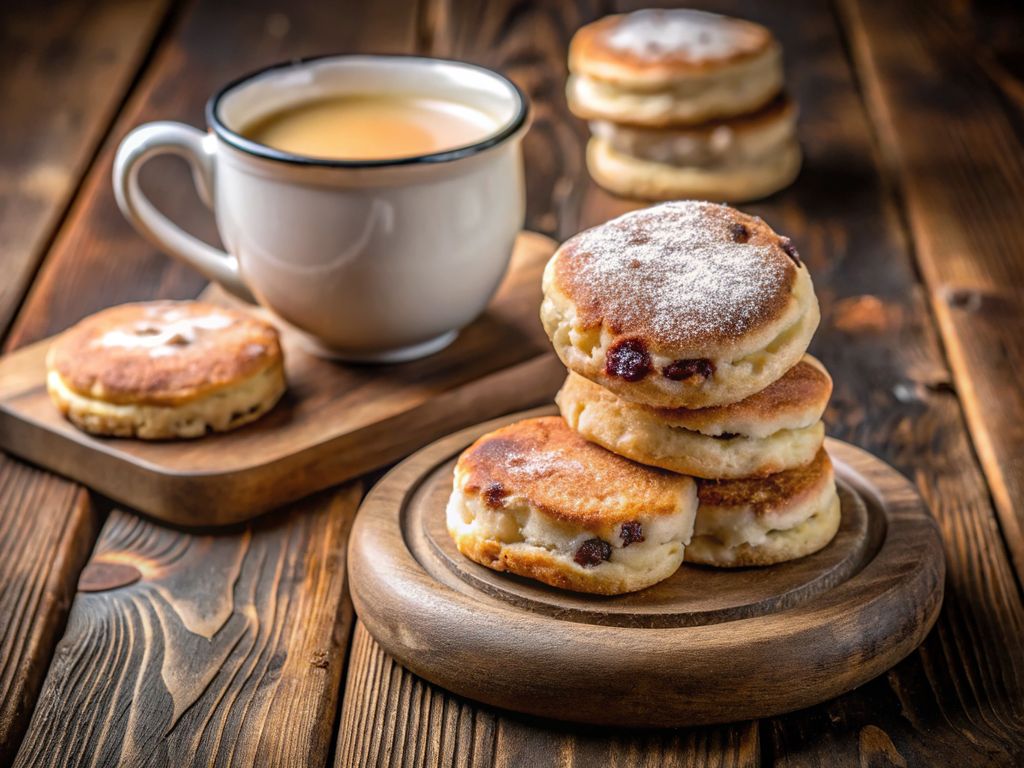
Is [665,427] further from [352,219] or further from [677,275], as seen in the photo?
[352,219]

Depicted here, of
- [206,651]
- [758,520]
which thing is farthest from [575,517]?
[206,651]

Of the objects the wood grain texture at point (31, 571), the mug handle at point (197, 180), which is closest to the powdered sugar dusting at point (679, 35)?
the mug handle at point (197, 180)

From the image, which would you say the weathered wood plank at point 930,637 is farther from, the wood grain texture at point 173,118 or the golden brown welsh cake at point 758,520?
the wood grain texture at point 173,118

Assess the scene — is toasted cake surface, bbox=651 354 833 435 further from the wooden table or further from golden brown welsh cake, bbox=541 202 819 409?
the wooden table

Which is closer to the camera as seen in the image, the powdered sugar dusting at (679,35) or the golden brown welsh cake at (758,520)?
the golden brown welsh cake at (758,520)

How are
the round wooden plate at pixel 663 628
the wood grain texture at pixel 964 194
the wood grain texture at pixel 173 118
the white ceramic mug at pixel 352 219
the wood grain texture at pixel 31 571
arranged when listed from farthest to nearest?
the wood grain texture at pixel 173 118, the wood grain texture at pixel 964 194, the white ceramic mug at pixel 352 219, the wood grain texture at pixel 31 571, the round wooden plate at pixel 663 628

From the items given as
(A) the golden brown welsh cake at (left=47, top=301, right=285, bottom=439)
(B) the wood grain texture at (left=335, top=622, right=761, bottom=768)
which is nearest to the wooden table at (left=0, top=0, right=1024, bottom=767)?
(B) the wood grain texture at (left=335, top=622, right=761, bottom=768)
